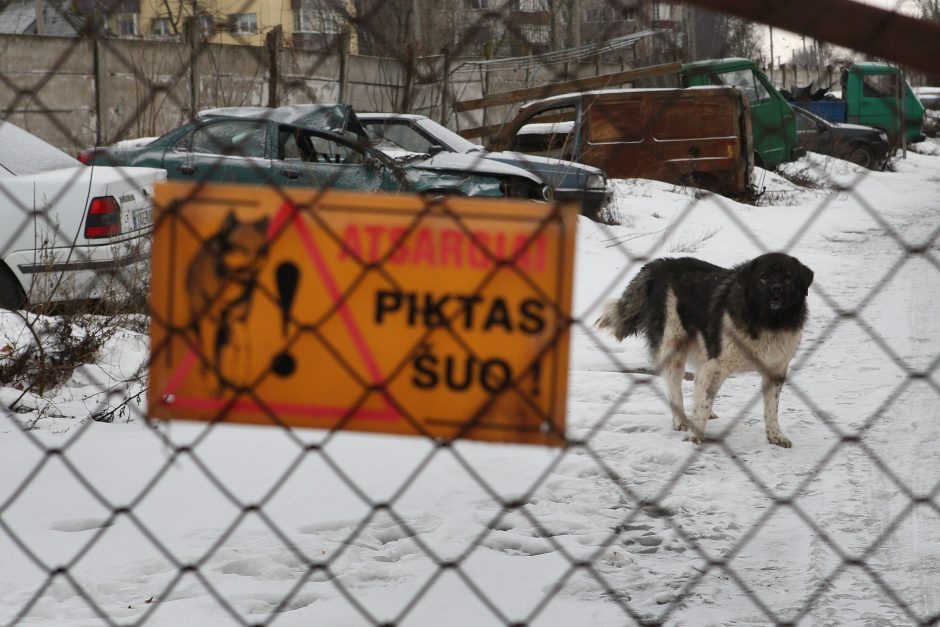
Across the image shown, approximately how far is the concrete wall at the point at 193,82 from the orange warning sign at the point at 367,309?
0.29 meters

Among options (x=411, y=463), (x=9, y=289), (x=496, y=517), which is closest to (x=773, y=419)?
(x=411, y=463)

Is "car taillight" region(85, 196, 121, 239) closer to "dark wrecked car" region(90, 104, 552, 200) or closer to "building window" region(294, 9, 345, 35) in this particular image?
"dark wrecked car" region(90, 104, 552, 200)

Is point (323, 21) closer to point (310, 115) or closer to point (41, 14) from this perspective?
point (41, 14)

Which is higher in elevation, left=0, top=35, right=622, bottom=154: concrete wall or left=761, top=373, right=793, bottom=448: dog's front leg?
left=0, top=35, right=622, bottom=154: concrete wall

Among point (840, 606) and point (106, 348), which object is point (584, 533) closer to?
point (840, 606)

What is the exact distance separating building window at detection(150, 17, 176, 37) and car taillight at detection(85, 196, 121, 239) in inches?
56.3

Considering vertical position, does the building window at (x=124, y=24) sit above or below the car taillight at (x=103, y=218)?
above

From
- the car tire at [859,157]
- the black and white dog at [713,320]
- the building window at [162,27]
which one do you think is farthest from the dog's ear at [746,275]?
the building window at [162,27]

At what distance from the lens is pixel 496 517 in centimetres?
334

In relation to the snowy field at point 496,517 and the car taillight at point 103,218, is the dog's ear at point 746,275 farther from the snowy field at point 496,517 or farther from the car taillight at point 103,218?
the car taillight at point 103,218

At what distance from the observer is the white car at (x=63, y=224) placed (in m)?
4.79

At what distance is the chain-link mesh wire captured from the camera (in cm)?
190

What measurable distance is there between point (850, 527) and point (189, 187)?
2.94 metres

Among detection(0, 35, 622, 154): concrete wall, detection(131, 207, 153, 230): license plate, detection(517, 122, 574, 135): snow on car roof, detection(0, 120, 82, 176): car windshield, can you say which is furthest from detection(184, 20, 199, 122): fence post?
detection(517, 122, 574, 135): snow on car roof
